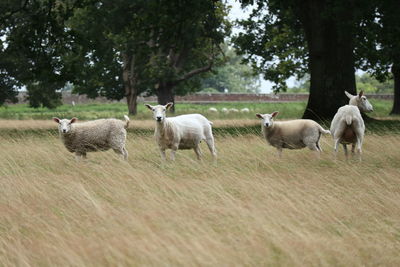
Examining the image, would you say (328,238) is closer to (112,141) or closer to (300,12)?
(112,141)

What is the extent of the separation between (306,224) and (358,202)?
1.40 metres

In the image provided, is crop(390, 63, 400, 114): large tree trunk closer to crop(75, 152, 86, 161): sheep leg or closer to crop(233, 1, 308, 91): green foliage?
crop(233, 1, 308, 91): green foliage

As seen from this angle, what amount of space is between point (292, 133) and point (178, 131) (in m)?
2.10

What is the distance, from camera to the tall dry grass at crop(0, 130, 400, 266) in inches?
199

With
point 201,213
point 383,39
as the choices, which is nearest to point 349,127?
point 201,213

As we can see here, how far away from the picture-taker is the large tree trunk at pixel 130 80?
1506 inches

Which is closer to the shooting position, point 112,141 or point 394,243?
point 394,243

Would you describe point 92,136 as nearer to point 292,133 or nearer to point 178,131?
point 178,131

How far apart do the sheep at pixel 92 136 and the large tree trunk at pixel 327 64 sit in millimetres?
9429

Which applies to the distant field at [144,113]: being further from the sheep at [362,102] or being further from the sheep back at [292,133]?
the sheep back at [292,133]

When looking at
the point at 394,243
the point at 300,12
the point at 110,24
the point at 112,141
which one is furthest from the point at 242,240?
the point at 110,24

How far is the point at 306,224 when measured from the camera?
20.0 feet

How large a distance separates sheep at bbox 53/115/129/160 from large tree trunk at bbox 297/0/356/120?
371 inches

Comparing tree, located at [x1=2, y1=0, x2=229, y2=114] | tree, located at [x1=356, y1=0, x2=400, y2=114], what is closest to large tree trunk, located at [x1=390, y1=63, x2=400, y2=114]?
tree, located at [x1=356, y1=0, x2=400, y2=114]
